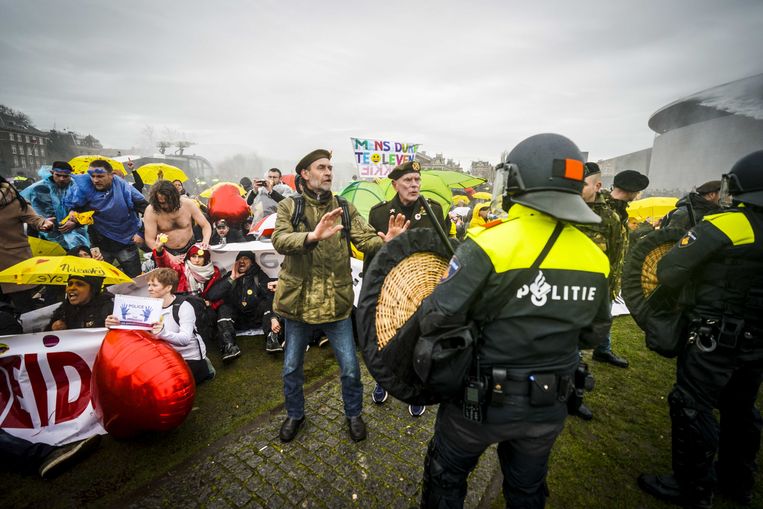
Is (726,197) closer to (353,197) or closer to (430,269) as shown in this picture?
(430,269)

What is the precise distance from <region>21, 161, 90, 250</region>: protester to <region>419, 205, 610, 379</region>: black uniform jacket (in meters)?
7.31

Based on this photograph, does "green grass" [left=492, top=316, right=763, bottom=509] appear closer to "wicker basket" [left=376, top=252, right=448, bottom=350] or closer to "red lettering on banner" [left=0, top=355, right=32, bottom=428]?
"wicker basket" [left=376, top=252, right=448, bottom=350]

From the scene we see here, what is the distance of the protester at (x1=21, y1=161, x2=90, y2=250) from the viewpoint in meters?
5.86

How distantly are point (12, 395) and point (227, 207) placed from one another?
539cm

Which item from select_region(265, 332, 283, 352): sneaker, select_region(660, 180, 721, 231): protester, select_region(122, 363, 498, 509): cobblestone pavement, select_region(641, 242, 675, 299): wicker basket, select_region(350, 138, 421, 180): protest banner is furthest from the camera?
select_region(350, 138, 421, 180): protest banner

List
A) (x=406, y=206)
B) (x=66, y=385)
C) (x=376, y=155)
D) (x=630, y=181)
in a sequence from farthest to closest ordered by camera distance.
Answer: (x=376, y=155)
(x=630, y=181)
(x=406, y=206)
(x=66, y=385)

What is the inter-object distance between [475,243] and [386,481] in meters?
2.31

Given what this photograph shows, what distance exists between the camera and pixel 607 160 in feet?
177

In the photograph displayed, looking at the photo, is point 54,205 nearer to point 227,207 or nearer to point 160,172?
point 227,207

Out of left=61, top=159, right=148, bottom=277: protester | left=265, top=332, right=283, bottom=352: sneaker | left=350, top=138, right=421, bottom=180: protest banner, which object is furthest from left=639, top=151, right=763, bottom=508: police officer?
left=350, top=138, right=421, bottom=180: protest banner

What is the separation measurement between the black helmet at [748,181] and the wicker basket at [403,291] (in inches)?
84.4

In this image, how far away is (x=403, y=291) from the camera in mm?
1930

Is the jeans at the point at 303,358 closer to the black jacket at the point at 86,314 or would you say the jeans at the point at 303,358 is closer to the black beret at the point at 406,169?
the black beret at the point at 406,169

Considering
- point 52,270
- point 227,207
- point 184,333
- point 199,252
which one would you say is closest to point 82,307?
point 52,270
